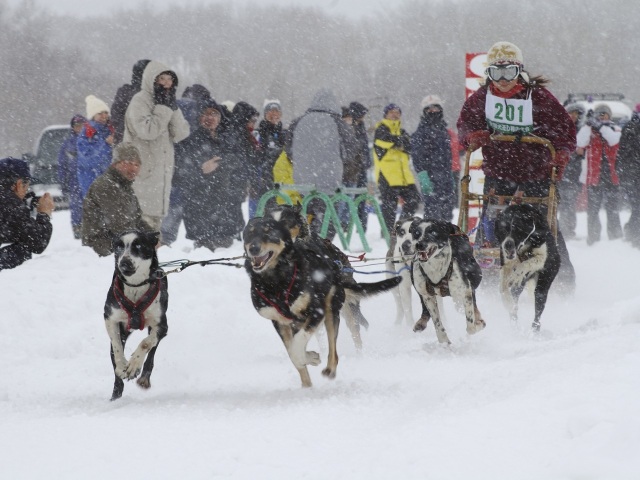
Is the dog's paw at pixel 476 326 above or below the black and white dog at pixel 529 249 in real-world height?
below

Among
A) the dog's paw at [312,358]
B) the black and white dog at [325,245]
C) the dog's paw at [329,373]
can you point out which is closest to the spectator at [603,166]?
the black and white dog at [325,245]

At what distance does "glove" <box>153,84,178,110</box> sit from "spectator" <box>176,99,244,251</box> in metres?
1.26

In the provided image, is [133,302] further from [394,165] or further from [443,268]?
[394,165]

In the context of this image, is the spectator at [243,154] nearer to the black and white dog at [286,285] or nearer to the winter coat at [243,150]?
the winter coat at [243,150]

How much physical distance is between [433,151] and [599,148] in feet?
9.68

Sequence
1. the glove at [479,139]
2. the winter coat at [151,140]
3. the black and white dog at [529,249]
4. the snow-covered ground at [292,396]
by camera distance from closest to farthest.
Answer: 1. the snow-covered ground at [292,396]
2. the black and white dog at [529,249]
3. the glove at [479,139]
4. the winter coat at [151,140]

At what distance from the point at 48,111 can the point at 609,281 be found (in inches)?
1304

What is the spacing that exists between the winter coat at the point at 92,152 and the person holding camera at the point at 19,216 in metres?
3.72

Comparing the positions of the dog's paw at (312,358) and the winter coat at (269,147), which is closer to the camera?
the dog's paw at (312,358)

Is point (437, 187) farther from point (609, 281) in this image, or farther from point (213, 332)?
point (213, 332)

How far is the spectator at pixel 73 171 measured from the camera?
10164mm

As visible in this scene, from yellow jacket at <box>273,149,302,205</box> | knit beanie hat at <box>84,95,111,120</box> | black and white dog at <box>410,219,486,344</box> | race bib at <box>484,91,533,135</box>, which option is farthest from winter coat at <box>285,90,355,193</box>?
black and white dog at <box>410,219,486,344</box>

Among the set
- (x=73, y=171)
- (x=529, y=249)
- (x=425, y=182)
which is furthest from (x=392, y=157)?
(x=529, y=249)

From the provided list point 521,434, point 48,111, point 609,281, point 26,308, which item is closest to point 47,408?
point 26,308
